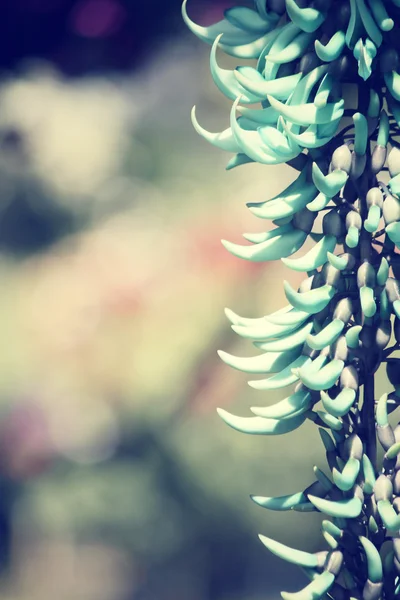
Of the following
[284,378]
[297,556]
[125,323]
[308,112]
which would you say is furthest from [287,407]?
[125,323]

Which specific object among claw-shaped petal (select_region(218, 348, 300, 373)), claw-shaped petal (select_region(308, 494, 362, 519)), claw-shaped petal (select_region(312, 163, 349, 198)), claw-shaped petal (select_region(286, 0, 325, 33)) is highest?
claw-shaped petal (select_region(286, 0, 325, 33))

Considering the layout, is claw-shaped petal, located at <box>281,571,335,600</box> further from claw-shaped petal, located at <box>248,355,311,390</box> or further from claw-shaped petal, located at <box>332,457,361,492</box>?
claw-shaped petal, located at <box>248,355,311,390</box>

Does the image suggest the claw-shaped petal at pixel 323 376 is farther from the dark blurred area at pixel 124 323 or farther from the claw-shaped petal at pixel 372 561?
the dark blurred area at pixel 124 323

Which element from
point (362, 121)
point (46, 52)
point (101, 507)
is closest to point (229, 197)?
point (46, 52)

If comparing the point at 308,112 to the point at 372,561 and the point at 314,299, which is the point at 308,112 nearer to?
the point at 314,299

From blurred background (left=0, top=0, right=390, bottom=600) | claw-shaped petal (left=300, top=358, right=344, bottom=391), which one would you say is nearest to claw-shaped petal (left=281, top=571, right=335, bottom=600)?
claw-shaped petal (left=300, top=358, right=344, bottom=391)

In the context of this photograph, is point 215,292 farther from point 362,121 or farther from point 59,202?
point 362,121

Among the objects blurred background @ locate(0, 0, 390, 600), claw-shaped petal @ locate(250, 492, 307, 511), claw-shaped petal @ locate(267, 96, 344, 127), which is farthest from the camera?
blurred background @ locate(0, 0, 390, 600)

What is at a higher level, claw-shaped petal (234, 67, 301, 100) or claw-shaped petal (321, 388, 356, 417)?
claw-shaped petal (234, 67, 301, 100)
